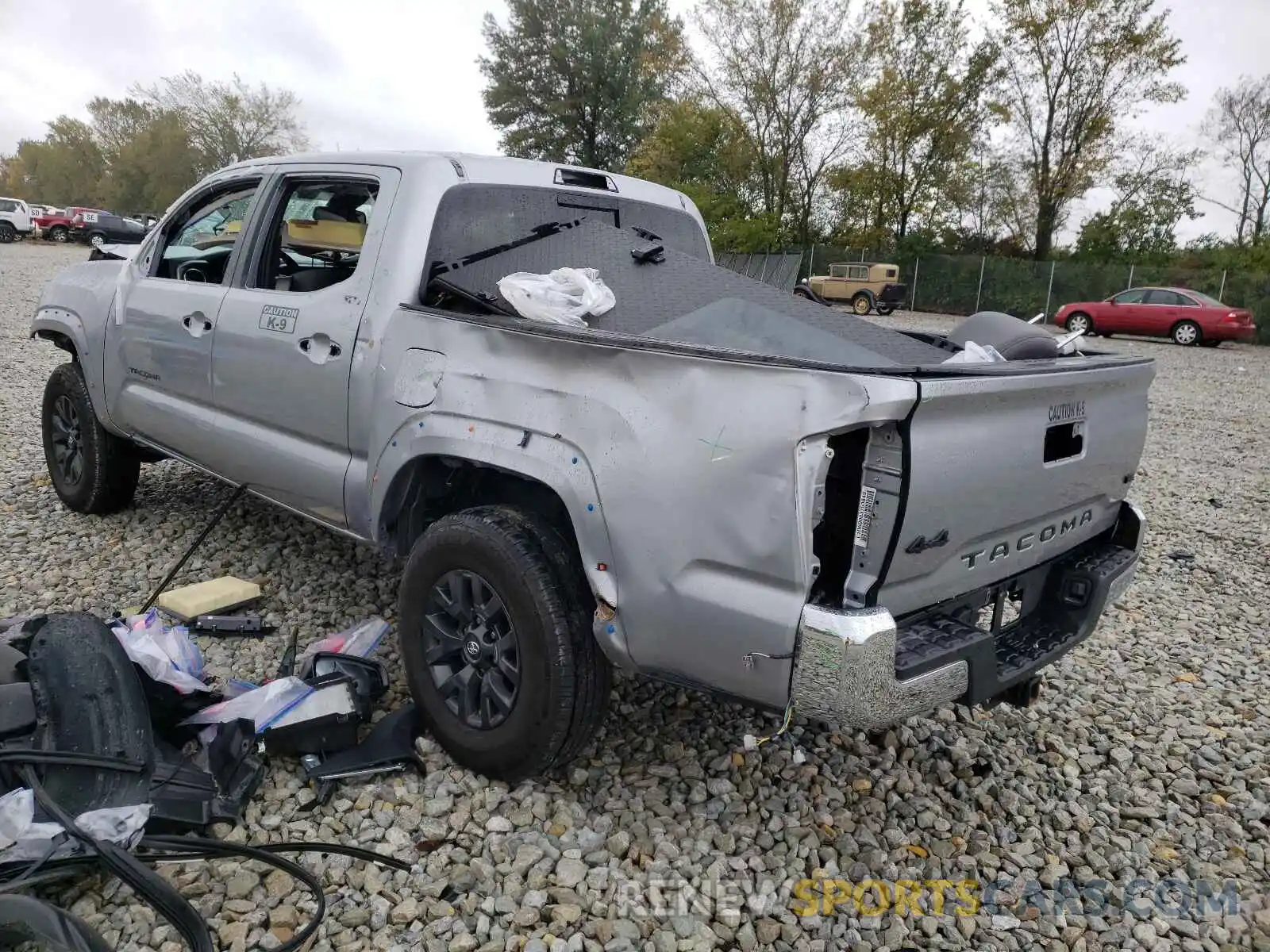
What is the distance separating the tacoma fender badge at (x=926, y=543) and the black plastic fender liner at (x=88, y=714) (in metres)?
2.10

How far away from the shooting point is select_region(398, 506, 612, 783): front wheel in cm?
250

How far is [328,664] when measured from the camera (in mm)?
3055

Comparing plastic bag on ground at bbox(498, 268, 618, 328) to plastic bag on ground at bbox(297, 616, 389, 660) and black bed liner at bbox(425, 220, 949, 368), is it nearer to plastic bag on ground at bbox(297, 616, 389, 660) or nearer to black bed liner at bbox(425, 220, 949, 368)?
black bed liner at bbox(425, 220, 949, 368)

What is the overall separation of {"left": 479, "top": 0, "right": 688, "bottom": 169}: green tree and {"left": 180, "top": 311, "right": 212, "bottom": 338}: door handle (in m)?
35.3

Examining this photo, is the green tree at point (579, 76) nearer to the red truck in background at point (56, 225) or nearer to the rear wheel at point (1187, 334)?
the red truck in background at point (56, 225)

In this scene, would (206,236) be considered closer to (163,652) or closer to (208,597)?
(208,597)

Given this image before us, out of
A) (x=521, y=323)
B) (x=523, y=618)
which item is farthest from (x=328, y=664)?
(x=521, y=323)

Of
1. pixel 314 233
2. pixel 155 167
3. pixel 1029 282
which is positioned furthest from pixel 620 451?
pixel 155 167

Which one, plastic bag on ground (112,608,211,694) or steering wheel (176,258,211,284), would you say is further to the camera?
steering wheel (176,258,211,284)

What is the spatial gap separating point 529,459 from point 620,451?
1.11 ft

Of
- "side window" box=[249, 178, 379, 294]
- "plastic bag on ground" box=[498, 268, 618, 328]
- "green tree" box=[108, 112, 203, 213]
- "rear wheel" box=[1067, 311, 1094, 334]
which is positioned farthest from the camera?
"green tree" box=[108, 112, 203, 213]

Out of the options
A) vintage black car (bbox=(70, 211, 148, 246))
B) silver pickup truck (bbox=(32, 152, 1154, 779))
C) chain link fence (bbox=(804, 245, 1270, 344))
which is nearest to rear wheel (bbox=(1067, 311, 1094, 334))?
chain link fence (bbox=(804, 245, 1270, 344))

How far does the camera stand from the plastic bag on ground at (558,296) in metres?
2.88

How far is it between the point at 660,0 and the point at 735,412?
1678 inches
